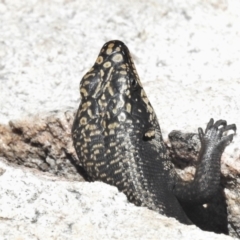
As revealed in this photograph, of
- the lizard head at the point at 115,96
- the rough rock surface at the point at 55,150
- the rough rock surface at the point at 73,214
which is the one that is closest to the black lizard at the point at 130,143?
the lizard head at the point at 115,96

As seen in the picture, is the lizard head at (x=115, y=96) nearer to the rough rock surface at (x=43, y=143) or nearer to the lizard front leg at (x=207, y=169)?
the rough rock surface at (x=43, y=143)

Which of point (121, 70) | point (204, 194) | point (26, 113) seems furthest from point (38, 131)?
point (204, 194)

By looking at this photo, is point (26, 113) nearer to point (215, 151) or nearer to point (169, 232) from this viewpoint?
point (215, 151)

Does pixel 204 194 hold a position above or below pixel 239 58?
below

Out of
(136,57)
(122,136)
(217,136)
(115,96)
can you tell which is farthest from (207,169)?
(136,57)

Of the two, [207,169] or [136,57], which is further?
[136,57]

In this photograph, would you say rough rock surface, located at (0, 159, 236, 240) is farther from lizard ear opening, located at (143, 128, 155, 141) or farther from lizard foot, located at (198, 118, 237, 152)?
lizard foot, located at (198, 118, 237, 152)

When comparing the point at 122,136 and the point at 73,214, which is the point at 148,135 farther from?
the point at 73,214
